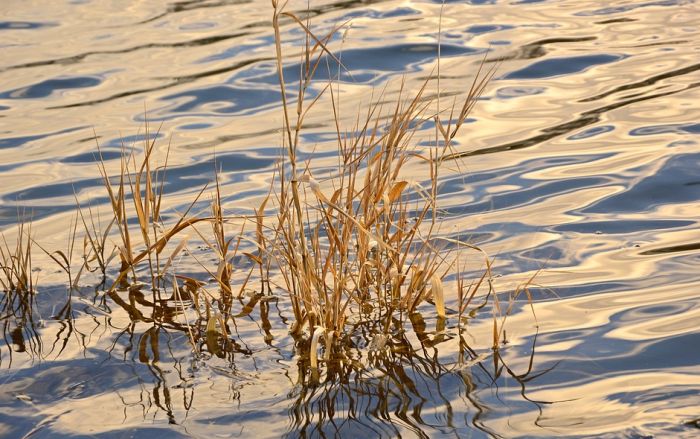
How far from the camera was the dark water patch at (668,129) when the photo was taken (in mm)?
5246

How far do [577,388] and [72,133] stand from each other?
3819mm

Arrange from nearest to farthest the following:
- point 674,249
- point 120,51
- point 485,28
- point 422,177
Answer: point 674,249 < point 422,177 < point 120,51 < point 485,28

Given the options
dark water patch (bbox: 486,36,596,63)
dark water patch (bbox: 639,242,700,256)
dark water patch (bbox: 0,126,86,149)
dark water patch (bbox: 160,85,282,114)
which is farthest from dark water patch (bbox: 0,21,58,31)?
dark water patch (bbox: 639,242,700,256)

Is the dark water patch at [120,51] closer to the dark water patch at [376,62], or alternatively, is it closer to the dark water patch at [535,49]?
the dark water patch at [376,62]

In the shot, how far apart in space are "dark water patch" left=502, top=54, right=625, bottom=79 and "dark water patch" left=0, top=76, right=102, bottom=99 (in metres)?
2.72

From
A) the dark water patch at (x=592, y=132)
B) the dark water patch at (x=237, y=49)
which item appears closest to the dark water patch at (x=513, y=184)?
the dark water patch at (x=592, y=132)

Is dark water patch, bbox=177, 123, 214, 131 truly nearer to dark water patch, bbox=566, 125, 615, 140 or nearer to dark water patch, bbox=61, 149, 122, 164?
dark water patch, bbox=61, 149, 122, 164

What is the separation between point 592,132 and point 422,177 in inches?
43.3

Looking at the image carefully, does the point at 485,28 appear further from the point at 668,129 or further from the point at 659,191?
the point at 659,191

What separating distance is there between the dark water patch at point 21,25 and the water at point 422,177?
3cm

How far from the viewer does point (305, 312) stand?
10.7ft

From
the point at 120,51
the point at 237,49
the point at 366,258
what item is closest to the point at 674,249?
the point at 366,258

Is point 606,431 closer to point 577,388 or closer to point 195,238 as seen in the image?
point 577,388

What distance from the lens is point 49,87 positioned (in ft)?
21.8
